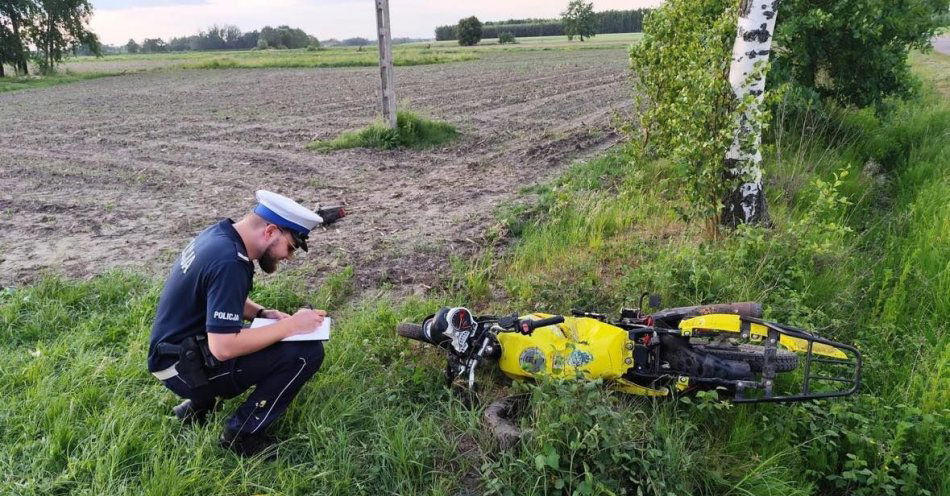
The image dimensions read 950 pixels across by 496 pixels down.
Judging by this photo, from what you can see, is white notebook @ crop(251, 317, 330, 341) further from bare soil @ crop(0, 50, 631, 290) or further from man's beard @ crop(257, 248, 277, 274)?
bare soil @ crop(0, 50, 631, 290)

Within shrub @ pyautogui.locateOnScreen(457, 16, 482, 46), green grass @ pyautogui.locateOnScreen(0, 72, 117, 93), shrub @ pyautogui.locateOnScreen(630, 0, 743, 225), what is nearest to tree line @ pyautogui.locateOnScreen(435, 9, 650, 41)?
shrub @ pyautogui.locateOnScreen(457, 16, 482, 46)

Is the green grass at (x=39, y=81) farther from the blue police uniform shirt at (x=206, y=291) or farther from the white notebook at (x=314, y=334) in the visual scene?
the white notebook at (x=314, y=334)

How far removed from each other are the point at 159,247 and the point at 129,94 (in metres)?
19.7

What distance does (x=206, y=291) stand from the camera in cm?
289

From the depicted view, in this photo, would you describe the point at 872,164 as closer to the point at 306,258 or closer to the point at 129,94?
the point at 306,258

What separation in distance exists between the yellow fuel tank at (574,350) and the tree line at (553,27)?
91.5 metres

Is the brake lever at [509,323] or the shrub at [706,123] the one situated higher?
the shrub at [706,123]

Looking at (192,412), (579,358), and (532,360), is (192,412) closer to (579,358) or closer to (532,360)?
(532,360)

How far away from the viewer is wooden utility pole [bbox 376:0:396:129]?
10859 mm

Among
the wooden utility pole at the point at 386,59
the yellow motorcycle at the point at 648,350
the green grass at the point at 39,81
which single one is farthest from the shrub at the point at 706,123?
the green grass at the point at 39,81

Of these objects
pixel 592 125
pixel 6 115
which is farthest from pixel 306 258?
pixel 6 115

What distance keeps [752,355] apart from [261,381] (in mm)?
2462

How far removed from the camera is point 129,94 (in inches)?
884

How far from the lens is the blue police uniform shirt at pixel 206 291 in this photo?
2.78 metres
